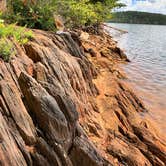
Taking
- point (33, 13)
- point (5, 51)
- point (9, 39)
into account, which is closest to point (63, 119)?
point (5, 51)

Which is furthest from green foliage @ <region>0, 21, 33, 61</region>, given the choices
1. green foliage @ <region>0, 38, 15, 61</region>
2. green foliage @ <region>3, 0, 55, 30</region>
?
green foliage @ <region>3, 0, 55, 30</region>

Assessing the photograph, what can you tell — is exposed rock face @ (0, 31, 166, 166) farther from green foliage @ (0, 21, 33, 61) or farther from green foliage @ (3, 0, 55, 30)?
green foliage @ (3, 0, 55, 30)

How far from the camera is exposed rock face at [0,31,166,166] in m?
7.21

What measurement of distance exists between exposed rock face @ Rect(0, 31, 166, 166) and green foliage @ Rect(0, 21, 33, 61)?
10.7 inches

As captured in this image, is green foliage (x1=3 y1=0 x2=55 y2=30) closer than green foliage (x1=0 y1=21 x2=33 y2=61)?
No

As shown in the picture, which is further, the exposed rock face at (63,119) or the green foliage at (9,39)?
the green foliage at (9,39)

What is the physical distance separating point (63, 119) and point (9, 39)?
3.73 metres

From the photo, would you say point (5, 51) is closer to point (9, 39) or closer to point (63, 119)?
point (9, 39)

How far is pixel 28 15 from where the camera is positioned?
1912 centimetres

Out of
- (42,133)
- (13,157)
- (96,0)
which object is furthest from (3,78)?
(96,0)

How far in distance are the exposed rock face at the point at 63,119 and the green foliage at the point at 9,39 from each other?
0.89ft

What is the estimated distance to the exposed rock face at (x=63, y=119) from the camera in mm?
7207

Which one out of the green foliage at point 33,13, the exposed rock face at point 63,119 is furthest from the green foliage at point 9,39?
the green foliage at point 33,13

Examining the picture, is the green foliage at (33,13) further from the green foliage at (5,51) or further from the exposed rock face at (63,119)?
the green foliage at (5,51)
